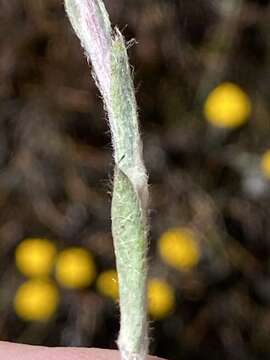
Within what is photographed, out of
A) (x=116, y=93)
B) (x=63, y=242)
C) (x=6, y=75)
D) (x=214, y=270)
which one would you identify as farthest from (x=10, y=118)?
(x=116, y=93)

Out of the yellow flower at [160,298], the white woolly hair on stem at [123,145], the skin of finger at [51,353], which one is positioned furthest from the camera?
the yellow flower at [160,298]

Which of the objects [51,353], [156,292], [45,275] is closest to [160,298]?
[156,292]

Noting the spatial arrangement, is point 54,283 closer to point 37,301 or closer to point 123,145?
point 37,301

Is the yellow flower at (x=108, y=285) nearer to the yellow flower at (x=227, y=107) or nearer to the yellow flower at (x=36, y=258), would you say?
the yellow flower at (x=36, y=258)

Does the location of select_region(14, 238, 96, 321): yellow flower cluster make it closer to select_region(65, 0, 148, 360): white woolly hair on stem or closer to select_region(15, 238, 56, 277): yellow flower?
select_region(15, 238, 56, 277): yellow flower

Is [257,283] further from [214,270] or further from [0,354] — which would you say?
[0,354]

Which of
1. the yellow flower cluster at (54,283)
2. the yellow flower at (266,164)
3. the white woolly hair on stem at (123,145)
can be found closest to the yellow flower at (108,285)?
the yellow flower cluster at (54,283)
